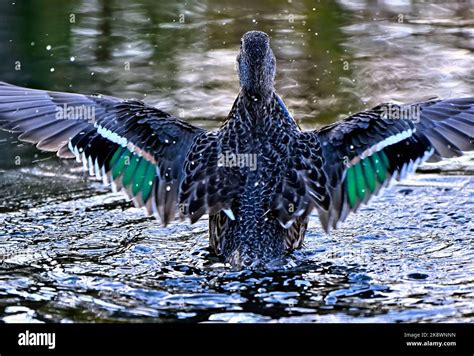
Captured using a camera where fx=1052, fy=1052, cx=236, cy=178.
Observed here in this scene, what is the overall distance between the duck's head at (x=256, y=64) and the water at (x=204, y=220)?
112 cm

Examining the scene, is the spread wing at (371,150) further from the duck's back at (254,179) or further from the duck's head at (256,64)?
the duck's head at (256,64)

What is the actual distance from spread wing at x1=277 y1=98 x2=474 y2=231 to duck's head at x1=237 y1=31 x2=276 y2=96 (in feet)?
1.48

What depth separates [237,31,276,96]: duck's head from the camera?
6910 millimetres

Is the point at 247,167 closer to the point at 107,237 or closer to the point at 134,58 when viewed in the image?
the point at 107,237

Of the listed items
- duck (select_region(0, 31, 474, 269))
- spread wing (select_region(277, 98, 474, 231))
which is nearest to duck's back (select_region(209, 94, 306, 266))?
duck (select_region(0, 31, 474, 269))

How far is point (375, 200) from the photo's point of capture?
7.96 metres

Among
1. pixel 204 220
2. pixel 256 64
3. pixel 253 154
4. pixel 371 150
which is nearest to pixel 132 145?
pixel 253 154

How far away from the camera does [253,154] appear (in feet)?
22.1

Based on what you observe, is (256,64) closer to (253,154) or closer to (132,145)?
(253,154)

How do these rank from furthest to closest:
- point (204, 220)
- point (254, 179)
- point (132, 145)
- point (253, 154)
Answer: point (204, 220)
point (132, 145)
point (253, 154)
point (254, 179)

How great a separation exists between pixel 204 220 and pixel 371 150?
153 cm

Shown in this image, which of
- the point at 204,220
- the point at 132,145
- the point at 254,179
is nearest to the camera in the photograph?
the point at 254,179

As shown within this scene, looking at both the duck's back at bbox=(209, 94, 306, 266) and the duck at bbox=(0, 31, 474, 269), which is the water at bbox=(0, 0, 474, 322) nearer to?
the duck's back at bbox=(209, 94, 306, 266)

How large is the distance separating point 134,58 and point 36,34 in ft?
4.43
